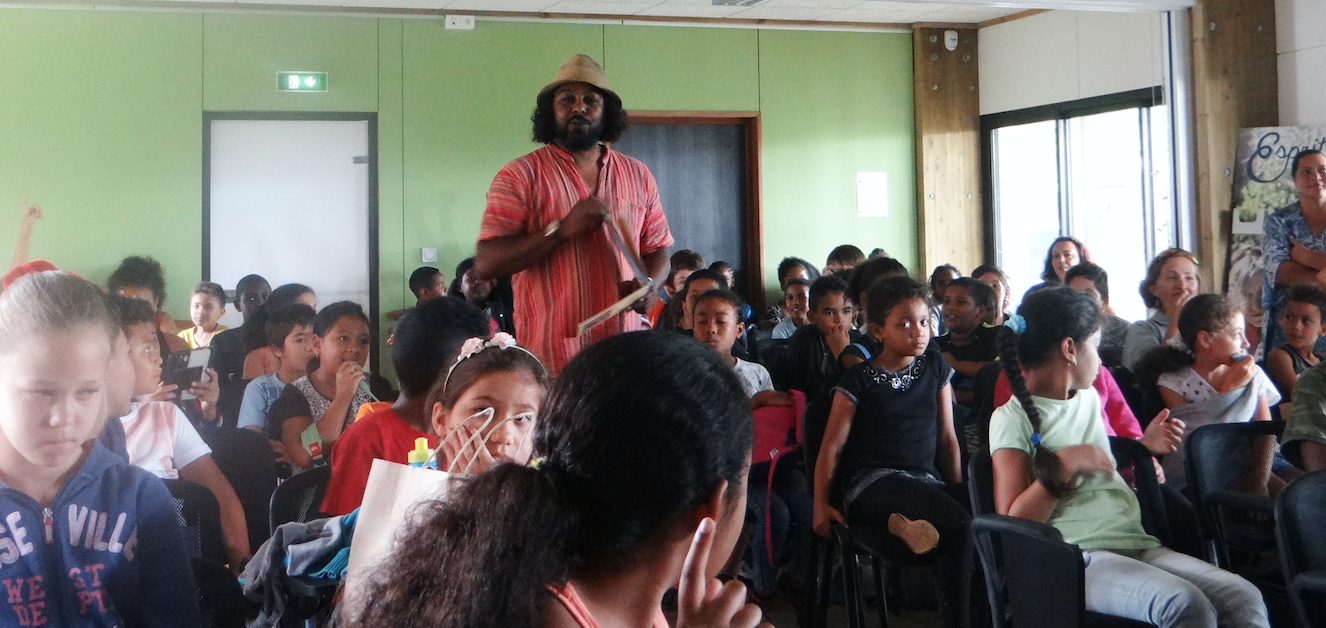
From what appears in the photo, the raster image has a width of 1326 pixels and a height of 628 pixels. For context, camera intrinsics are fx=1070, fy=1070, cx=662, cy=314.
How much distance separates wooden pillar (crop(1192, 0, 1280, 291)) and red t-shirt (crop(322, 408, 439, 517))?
14.7 ft

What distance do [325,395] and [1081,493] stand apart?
84.8 inches

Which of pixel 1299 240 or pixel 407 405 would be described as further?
pixel 1299 240

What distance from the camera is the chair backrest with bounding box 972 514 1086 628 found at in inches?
80.4

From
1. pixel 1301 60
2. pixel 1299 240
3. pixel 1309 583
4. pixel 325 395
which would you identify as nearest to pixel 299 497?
pixel 325 395

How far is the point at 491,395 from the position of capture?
1712 millimetres

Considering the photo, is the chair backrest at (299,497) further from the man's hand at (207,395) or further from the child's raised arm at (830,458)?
the child's raised arm at (830,458)

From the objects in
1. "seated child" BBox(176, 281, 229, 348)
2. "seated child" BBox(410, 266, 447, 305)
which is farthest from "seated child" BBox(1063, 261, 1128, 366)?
"seated child" BBox(176, 281, 229, 348)

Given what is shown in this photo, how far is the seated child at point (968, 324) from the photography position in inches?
159

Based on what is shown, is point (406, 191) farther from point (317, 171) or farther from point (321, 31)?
point (321, 31)

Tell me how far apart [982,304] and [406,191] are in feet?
12.2

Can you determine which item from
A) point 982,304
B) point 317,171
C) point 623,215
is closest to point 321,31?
point 317,171

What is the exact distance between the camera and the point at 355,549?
1250mm

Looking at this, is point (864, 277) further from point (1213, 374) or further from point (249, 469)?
point (249, 469)

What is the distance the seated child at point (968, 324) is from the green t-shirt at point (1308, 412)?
4.80 feet
